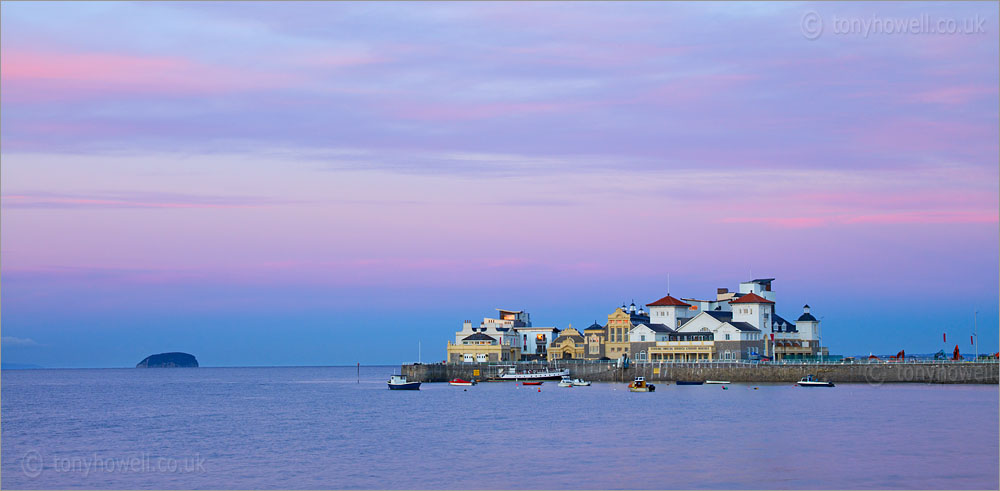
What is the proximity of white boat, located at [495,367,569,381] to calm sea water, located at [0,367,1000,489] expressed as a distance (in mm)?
48548

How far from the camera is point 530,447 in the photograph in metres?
58.7

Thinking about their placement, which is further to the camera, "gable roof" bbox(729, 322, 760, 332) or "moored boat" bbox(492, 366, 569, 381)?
A: "moored boat" bbox(492, 366, 569, 381)

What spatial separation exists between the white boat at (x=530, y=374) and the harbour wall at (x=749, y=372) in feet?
4.08

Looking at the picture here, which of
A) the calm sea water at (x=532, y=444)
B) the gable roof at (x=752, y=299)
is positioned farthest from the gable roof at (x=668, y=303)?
the calm sea water at (x=532, y=444)

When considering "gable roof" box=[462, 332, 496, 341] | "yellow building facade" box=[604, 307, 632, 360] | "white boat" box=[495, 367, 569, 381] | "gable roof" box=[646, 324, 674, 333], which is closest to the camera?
"white boat" box=[495, 367, 569, 381]

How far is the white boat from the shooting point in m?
153

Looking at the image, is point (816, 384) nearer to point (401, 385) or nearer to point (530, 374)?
point (530, 374)

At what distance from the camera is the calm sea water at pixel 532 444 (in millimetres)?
46656

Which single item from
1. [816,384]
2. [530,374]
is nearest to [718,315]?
[530,374]

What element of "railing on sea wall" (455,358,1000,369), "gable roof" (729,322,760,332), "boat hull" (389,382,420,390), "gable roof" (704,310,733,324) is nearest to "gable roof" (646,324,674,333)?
"railing on sea wall" (455,358,1000,369)

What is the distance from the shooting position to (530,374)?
155000mm

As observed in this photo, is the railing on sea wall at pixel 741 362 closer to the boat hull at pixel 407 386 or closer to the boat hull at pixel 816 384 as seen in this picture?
the boat hull at pixel 816 384

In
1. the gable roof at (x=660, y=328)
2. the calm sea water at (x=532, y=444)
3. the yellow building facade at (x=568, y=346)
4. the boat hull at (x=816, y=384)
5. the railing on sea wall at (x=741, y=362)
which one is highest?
the gable roof at (x=660, y=328)

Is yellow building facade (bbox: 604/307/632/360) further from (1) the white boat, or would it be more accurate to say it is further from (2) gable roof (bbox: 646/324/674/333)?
(1) the white boat
